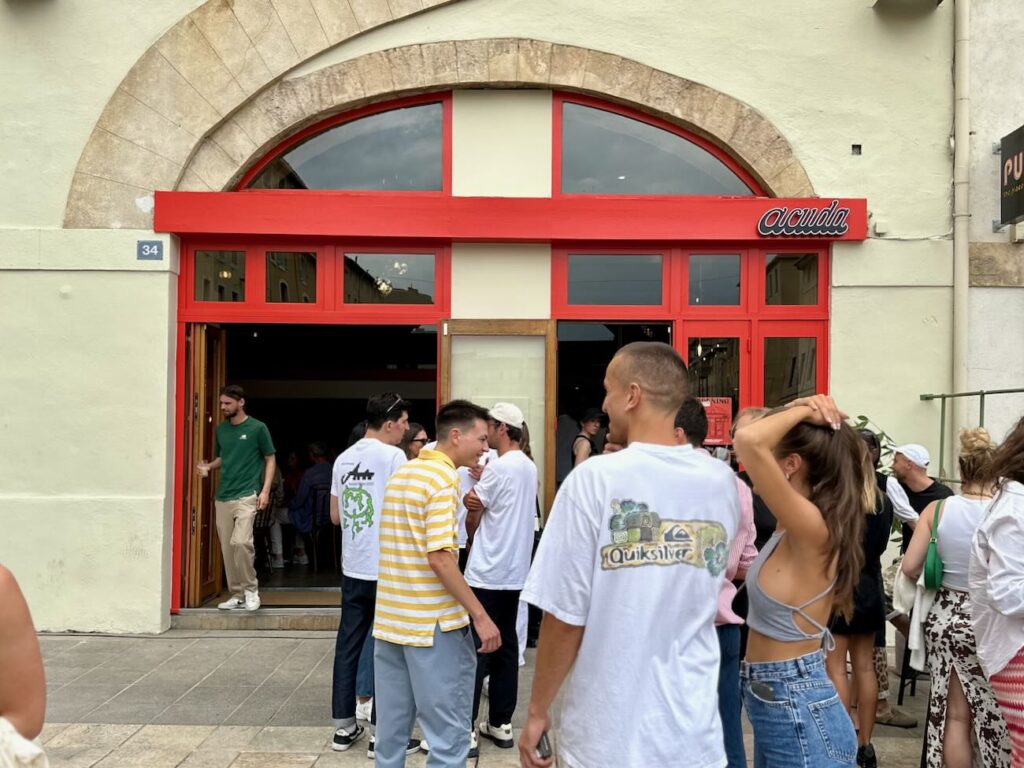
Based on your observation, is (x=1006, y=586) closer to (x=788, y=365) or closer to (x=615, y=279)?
(x=788, y=365)

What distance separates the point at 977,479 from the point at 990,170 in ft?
14.7

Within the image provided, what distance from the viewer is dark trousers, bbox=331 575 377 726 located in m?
5.02

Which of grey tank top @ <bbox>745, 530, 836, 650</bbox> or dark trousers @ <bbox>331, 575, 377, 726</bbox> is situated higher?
grey tank top @ <bbox>745, 530, 836, 650</bbox>

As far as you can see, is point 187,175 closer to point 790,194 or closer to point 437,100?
point 437,100

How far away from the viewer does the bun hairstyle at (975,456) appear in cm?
416

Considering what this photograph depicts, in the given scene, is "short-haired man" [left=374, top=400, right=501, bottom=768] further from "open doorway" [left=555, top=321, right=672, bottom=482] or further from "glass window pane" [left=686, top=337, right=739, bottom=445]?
"glass window pane" [left=686, top=337, right=739, bottom=445]

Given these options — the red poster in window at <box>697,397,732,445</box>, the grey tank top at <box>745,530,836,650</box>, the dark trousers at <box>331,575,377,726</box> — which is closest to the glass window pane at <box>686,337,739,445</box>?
the red poster in window at <box>697,397,732,445</box>

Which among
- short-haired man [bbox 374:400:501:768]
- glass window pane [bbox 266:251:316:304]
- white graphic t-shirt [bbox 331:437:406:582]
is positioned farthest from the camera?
glass window pane [bbox 266:251:316:304]

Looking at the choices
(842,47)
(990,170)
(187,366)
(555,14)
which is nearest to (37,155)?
(187,366)

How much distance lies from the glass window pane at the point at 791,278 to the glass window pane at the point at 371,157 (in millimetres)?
3079

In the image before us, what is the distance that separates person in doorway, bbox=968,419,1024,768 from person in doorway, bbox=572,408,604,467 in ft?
14.4

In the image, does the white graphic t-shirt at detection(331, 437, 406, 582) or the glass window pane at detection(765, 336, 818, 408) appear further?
the glass window pane at detection(765, 336, 818, 408)

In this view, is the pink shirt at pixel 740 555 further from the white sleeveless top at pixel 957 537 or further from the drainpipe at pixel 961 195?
the drainpipe at pixel 961 195

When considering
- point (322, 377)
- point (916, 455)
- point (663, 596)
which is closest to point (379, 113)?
point (916, 455)
